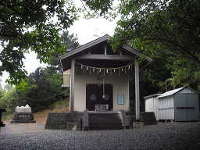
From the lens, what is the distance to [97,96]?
23422mm

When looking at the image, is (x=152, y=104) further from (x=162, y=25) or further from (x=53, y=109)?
(x=162, y=25)

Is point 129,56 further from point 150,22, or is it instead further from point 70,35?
point 70,35

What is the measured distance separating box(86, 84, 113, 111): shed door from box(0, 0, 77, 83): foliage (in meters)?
13.0

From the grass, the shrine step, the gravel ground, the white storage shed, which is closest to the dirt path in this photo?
the shrine step

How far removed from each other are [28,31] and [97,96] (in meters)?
14.0

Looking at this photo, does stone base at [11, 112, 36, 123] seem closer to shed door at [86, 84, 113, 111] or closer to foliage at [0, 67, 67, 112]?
foliage at [0, 67, 67, 112]

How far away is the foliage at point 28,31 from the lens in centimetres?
874

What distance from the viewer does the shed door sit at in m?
23.2

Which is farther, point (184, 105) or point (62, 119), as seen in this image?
point (184, 105)

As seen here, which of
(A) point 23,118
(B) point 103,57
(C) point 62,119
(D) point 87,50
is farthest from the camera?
(A) point 23,118

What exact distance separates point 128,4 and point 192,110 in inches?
543

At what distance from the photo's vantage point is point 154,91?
3694 cm

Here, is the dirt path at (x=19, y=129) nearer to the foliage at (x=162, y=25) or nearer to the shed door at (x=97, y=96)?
the shed door at (x=97, y=96)

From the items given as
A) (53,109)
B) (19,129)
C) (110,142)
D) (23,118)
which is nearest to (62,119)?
(19,129)
